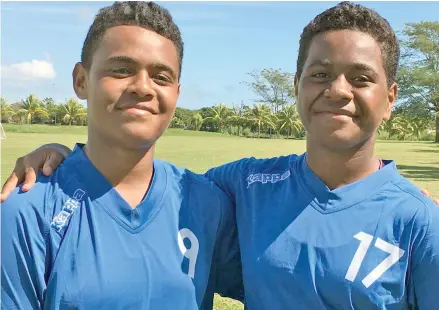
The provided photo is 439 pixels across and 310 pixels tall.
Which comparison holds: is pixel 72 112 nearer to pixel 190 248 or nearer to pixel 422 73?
pixel 422 73

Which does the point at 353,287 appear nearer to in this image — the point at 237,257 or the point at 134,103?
the point at 237,257

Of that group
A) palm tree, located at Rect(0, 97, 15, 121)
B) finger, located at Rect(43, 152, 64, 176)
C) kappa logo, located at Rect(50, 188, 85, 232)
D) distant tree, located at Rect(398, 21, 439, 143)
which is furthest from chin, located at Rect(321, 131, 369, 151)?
palm tree, located at Rect(0, 97, 15, 121)

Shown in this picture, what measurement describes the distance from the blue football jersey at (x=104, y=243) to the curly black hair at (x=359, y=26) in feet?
2.58

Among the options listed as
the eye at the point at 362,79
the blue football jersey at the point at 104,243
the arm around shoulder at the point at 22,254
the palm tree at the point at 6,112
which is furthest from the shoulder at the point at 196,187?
the palm tree at the point at 6,112

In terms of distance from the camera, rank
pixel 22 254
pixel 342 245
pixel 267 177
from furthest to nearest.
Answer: pixel 267 177
pixel 342 245
pixel 22 254

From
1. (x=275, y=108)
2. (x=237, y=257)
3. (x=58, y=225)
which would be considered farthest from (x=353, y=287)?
(x=275, y=108)

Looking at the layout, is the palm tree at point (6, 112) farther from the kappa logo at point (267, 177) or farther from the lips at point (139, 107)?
the lips at point (139, 107)

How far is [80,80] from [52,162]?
0.35 m

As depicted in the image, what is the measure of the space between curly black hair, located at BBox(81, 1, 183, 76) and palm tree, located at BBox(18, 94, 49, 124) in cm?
6153

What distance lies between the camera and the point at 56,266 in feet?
5.66

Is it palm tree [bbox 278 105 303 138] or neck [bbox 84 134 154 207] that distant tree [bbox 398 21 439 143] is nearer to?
palm tree [bbox 278 105 303 138]

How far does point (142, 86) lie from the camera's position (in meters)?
1.87

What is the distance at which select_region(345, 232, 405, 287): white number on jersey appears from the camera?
182 cm

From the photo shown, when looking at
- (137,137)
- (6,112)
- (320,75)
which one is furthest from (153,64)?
(6,112)
